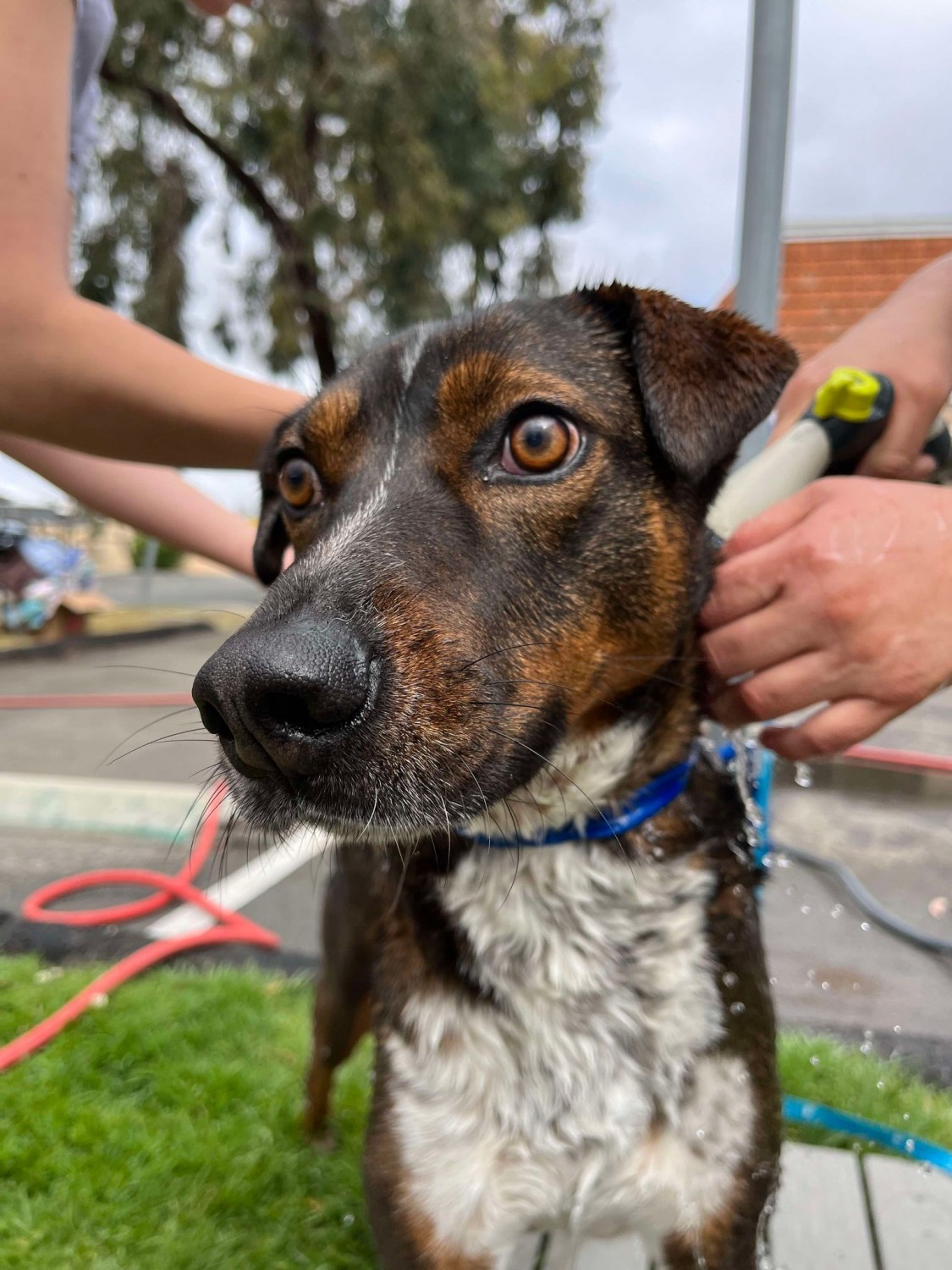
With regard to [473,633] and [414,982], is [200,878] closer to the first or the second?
[414,982]

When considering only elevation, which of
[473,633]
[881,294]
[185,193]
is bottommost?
[473,633]

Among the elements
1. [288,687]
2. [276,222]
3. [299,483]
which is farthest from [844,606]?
[276,222]

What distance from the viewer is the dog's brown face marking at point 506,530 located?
137cm

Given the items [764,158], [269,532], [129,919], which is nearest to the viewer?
[269,532]

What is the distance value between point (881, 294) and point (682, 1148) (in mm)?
5104

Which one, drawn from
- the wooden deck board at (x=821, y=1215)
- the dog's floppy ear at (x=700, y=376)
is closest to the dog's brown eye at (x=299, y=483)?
the dog's floppy ear at (x=700, y=376)

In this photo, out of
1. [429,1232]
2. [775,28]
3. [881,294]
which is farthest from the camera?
[881,294]

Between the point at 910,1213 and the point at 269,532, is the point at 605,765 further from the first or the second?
the point at 910,1213

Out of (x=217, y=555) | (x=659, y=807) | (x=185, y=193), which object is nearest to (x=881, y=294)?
(x=217, y=555)

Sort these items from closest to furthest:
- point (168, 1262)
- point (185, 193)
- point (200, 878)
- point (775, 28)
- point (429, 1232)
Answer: point (429, 1232), point (168, 1262), point (775, 28), point (200, 878), point (185, 193)

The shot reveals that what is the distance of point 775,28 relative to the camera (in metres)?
3.01

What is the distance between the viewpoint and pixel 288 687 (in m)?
1.19

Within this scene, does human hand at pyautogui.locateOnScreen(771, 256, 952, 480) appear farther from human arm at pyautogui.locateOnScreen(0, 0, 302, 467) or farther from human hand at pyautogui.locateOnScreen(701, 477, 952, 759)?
human arm at pyautogui.locateOnScreen(0, 0, 302, 467)

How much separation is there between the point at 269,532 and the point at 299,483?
34 centimetres
